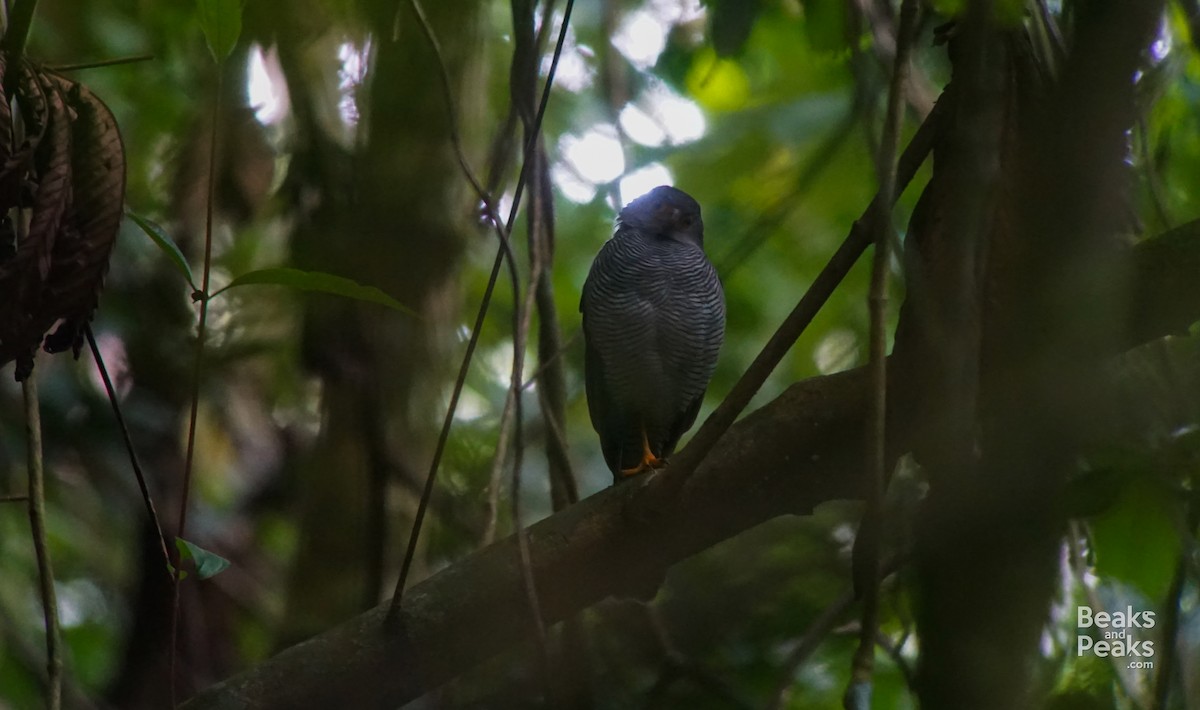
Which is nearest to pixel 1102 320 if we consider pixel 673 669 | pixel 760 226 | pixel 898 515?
pixel 898 515

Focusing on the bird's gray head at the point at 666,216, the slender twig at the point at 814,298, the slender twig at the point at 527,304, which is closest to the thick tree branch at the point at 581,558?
the slender twig at the point at 527,304

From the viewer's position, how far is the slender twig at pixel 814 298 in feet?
4.93

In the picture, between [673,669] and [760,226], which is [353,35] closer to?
[760,226]

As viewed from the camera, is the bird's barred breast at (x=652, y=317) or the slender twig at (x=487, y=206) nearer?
the slender twig at (x=487, y=206)

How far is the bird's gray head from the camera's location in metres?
4.41

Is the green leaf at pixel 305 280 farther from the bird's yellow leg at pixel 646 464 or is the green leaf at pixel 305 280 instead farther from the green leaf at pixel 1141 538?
the bird's yellow leg at pixel 646 464

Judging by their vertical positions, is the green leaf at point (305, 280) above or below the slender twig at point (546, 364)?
below

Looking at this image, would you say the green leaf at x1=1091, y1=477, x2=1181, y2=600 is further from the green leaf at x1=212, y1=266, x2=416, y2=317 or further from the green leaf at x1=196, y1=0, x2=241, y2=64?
the green leaf at x1=196, y1=0, x2=241, y2=64

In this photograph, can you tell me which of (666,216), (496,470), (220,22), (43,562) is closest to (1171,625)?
(496,470)

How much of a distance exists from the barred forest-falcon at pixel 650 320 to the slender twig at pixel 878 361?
2.63 metres

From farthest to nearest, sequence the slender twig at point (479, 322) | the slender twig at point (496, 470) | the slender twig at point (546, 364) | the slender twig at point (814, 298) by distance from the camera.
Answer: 1. the slender twig at point (496, 470)
2. the slender twig at point (546, 364)
3. the slender twig at point (479, 322)
4. the slender twig at point (814, 298)

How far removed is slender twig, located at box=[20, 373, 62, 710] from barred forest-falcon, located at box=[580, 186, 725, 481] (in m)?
2.34

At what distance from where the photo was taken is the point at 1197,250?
194 centimetres

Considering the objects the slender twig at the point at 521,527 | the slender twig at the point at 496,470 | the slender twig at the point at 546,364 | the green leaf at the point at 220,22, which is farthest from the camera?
the slender twig at the point at 496,470
